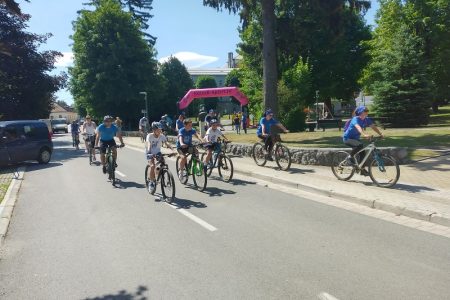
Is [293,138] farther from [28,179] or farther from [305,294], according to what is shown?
[305,294]

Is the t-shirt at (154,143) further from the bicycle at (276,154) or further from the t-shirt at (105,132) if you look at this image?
the bicycle at (276,154)

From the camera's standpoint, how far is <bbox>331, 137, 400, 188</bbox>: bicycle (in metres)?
9.23

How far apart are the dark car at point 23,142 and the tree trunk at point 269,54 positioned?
10.9 meters

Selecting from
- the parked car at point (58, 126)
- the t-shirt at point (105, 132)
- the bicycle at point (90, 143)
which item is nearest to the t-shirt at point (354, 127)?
the t-shirt at point (105, 132)

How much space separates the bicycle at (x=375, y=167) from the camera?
9227 mm

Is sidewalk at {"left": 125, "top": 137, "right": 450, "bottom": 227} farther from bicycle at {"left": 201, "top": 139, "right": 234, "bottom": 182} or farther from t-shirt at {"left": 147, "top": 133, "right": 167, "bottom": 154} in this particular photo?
t-shirt at {"left": 147, "top": 133, "right": 167, "bottom": 154}

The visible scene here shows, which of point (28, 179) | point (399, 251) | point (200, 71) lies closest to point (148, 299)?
point (399, 251)

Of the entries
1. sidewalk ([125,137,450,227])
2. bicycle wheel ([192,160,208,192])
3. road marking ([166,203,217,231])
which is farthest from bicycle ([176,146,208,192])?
sidewalk ([125,137,450,227])

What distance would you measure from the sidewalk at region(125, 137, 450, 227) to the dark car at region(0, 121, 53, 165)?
33.8 feet

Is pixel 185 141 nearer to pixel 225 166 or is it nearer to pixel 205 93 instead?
pixel 225 166

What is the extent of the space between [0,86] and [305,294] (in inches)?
1218

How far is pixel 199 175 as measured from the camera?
1062cm

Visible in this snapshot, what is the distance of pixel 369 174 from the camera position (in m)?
9.68

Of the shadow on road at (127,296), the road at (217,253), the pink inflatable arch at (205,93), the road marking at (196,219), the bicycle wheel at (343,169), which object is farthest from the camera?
the pink inflatable arch at (205,93)
